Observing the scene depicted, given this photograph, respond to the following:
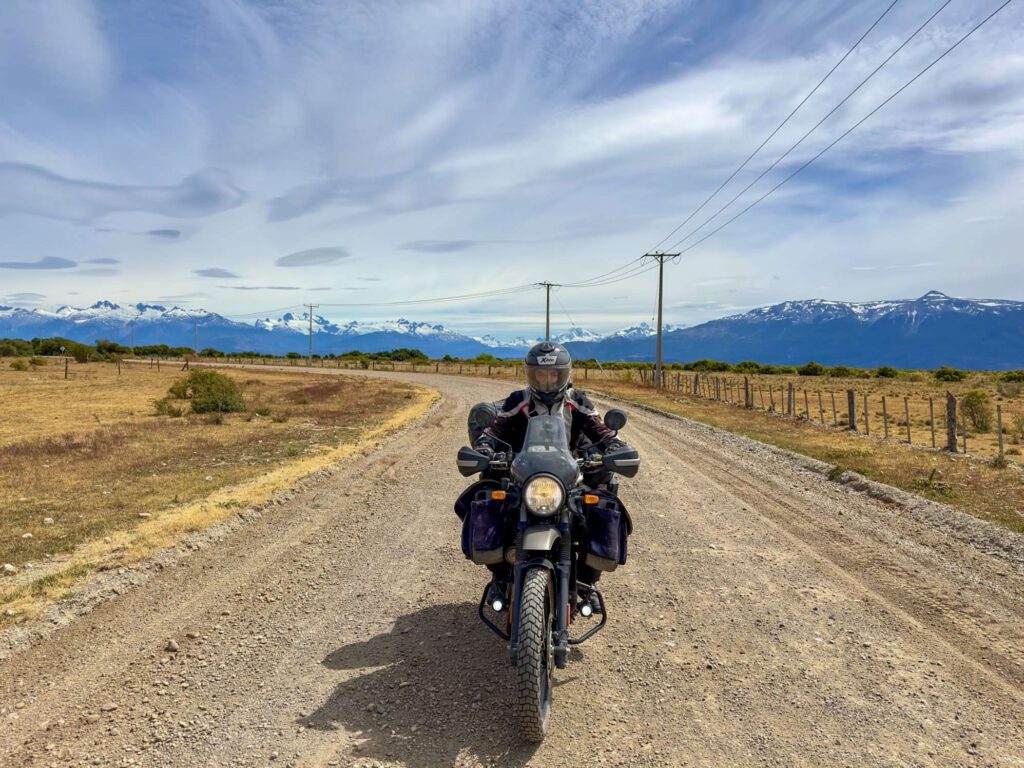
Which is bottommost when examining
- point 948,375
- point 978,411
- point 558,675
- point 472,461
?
point 558,675

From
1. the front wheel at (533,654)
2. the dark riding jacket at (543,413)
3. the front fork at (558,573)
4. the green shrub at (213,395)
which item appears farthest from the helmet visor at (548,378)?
the green shrub at (213,395)

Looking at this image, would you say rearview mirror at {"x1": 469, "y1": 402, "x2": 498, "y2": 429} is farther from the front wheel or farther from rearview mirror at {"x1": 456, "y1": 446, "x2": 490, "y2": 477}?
the front wheel

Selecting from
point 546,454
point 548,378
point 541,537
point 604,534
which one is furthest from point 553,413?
point 541,537

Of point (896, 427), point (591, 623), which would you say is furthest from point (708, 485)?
point (896, 427)

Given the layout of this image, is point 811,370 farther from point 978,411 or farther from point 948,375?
point 978,411

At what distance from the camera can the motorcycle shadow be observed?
3992 millimetres

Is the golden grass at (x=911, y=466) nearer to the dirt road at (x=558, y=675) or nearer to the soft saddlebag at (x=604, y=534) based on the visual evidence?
the dirt road at (x=558, y=675)

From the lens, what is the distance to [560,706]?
4504mm

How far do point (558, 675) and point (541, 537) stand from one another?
1579 millimetres

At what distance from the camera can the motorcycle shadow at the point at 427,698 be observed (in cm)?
399

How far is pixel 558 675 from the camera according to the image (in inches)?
197

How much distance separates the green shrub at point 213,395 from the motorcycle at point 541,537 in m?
24.6

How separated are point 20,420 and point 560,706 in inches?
1048

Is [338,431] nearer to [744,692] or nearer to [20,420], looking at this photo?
[20,420]
